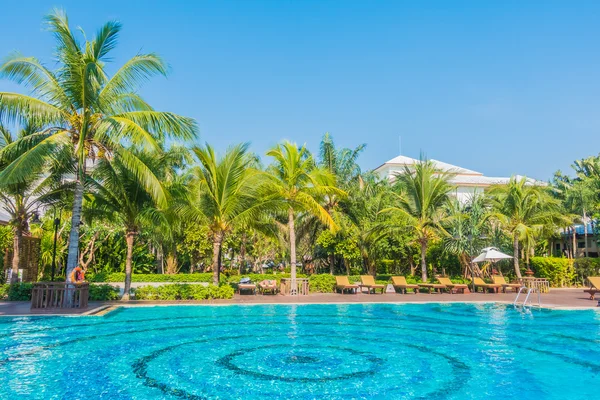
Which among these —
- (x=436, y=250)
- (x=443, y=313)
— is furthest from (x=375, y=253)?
(x=443, y=313)

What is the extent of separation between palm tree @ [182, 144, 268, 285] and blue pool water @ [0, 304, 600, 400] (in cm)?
455

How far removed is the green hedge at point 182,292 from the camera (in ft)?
53.4

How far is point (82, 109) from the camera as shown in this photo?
43.9 feet

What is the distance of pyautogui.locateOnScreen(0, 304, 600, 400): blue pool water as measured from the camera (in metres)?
6.41

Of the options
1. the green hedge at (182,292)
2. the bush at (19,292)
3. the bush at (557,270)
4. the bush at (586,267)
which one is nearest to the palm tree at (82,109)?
the green hedge at (182,292)

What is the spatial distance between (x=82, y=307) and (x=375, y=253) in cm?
1704

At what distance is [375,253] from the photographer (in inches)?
1054

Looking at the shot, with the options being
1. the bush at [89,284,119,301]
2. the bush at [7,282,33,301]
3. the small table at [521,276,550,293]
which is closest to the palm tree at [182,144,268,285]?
the bush at [89,284,119,301]

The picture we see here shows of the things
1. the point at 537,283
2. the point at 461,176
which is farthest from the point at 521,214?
the point at 461,176

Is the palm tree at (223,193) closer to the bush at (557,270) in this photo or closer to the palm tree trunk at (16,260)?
the palm tree trunk at (16,260)

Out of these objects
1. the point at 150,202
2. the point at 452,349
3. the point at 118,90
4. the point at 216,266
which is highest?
the point at 118,90

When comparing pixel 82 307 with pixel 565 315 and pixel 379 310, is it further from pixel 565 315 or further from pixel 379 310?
pixel 565 315

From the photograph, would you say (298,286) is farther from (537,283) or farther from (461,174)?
(461,174)

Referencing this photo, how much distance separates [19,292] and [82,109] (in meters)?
7.01
